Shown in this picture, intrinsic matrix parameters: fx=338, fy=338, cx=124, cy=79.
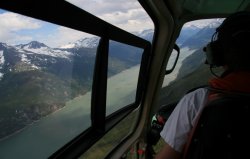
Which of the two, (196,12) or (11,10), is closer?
(11,10)

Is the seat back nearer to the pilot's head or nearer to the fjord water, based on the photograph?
the pilot's head

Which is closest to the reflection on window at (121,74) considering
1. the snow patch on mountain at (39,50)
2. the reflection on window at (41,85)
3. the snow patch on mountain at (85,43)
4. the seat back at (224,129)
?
the snow patch on mountain at (85,43)

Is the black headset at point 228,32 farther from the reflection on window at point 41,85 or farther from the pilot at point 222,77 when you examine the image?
the reflection on window at point 41,85

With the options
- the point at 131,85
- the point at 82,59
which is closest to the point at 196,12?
the point at 131,85

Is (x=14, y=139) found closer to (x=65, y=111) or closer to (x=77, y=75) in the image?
(x=65, y=111)

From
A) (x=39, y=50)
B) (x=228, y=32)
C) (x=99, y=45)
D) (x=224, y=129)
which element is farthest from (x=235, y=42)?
(x=99, y=45)

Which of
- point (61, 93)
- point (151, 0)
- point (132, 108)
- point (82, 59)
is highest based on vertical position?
point (151, 0)

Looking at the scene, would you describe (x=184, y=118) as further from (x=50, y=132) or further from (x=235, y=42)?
(x=50, y=132)
